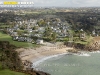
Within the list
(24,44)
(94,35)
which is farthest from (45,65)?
(94,35)

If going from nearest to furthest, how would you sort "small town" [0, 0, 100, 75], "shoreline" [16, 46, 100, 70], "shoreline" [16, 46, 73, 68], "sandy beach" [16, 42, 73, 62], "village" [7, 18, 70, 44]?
1. "small town" [0, 0, 100, 75]
2. "shoreline" [16, 46, 100, 70]
3. "shoreline" [16, 46, 73, 68]
4. "sandy beach" [16, 42, 73, 62]
5. "village" [7, 18, 70, 44]

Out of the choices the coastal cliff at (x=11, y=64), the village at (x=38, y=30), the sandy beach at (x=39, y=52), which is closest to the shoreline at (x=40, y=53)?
the sandy beach at (x=39, y=52)

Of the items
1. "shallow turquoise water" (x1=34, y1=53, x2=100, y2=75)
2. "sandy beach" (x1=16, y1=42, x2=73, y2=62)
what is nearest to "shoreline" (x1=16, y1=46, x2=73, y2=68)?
"sandy beach" (x1=16, y1=42, x2=73, y2=62)

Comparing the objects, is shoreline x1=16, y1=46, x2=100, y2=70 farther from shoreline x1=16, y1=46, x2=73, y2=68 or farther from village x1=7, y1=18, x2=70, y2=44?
village x1=7, y1=18, x2=70, y2=44

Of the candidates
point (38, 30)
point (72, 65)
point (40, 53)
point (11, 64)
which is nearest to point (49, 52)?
point (40, 53)

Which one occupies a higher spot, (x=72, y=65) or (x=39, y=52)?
(x=39, y=52)

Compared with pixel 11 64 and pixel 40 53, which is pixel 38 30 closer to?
pixel 40 53
